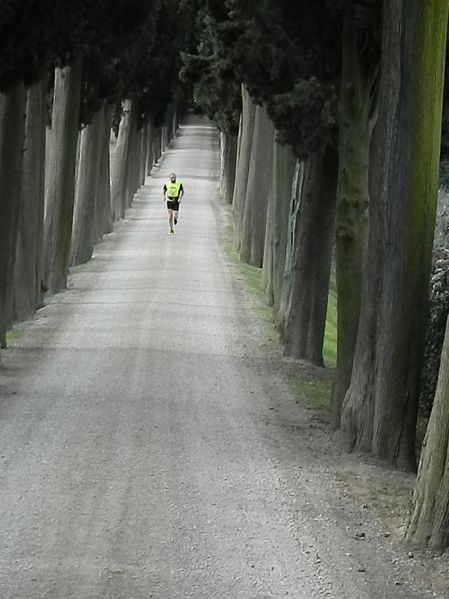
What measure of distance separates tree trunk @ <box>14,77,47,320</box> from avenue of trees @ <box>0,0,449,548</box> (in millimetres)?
36

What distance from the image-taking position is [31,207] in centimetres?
2220

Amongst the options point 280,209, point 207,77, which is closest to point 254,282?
point 207,77

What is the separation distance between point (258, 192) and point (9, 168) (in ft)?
52.7

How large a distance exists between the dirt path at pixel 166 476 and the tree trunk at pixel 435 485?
34cm

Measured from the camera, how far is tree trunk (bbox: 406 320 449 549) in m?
8.62

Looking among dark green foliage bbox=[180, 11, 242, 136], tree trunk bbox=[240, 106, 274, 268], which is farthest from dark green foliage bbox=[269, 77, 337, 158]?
tree trunk bbox=[240, 106, 274, 268]

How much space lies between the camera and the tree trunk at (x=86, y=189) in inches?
1297

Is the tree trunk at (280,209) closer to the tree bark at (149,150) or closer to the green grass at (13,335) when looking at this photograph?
the green grass at (13,335)

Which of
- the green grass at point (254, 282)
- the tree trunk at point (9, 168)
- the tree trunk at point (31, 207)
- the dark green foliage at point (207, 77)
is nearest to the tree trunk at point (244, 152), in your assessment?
the dark green foliage at point (207, 77)

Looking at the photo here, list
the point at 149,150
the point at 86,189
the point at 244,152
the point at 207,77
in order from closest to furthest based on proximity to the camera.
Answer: the point at 207,77 < the point at 86,189 < the point at 244,152 < the point at 149,150

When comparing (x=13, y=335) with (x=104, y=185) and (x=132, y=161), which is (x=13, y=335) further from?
(x=132, y=161)

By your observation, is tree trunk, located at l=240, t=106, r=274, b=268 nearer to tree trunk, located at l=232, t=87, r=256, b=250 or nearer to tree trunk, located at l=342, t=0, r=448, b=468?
tree trunk, located at l=232, t=87, r=256, b=250

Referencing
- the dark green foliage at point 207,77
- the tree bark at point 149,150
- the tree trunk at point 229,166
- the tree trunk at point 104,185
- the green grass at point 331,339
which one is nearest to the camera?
the green grass at point 331,339

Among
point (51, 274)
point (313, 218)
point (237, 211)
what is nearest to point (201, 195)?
point (237, 211)
